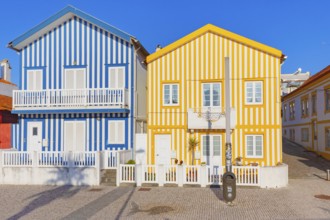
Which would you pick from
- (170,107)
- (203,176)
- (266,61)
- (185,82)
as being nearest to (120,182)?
(203,176)

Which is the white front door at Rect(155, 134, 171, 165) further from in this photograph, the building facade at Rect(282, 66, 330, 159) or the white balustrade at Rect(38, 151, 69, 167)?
the building facade at Rect(282, 66, 330, 159)

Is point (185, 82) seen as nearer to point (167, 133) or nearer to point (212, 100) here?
point (212, 100)

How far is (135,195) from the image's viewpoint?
13578mm

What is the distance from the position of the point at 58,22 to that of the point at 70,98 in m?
4.82

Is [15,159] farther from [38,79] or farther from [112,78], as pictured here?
[112,78]

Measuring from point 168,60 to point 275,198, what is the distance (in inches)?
373

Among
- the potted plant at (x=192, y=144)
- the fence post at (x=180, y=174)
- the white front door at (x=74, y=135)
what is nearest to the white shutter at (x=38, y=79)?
the white front door at (x=74, y=135)

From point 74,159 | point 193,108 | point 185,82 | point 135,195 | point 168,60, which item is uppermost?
point 168,60

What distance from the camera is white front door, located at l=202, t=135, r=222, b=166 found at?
1833 centimetres

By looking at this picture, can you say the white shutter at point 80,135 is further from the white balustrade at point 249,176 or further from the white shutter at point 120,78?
the white balustrade at point 249,176

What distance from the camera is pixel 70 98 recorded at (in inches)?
766

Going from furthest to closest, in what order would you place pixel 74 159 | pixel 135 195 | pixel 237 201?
pixel 74 159 < pixel 135 195 < pixel 237 201

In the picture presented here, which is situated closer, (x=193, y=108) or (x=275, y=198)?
(x=275, y=198)

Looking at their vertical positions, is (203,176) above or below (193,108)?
below
